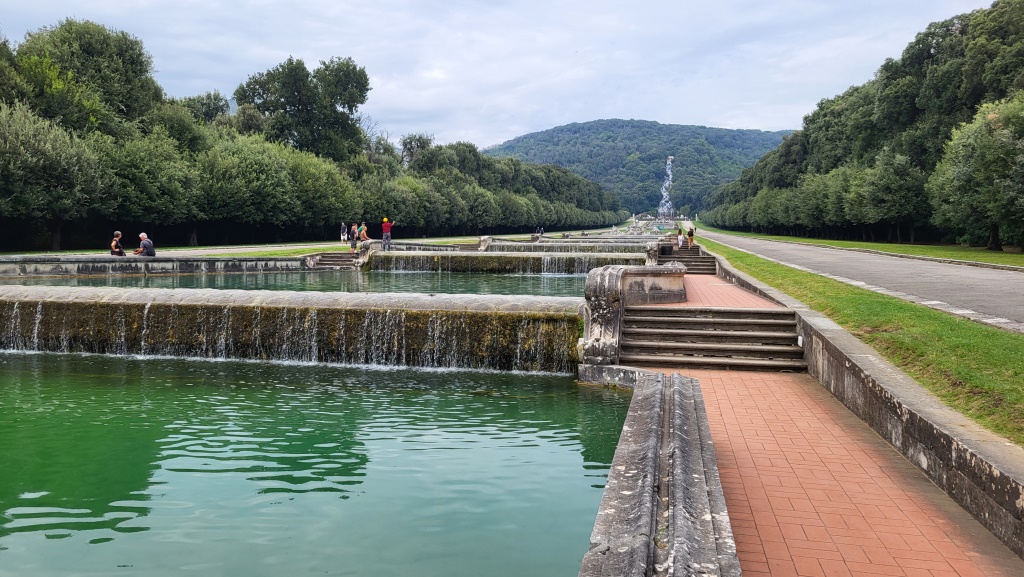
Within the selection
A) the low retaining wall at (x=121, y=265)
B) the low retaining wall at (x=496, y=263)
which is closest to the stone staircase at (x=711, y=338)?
the low retaining wall at (x=496, y=263)

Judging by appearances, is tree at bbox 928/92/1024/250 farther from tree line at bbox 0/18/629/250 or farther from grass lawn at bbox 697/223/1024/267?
tree line at bbox 0/18/629/250

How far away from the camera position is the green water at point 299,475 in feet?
16.4

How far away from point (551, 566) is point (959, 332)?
6.40 meters

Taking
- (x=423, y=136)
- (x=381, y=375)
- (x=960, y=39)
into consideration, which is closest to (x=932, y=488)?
(x=381, y=375)

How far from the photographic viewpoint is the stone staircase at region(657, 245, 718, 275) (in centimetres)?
2662

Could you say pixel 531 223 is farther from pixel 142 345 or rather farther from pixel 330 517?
pixel 330 517

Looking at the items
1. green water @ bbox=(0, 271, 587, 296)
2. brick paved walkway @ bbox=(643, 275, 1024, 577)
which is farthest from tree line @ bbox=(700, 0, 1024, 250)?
brick paved walkway @ bbox=(643, 275, 1024, 577)

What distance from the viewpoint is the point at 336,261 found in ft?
103

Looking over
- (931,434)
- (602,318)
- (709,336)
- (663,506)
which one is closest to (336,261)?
(602,318)

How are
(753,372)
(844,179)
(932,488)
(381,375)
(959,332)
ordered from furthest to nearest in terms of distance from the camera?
1. (844,179)
2. (381,375)
3. (753,372)
4. (959,332)
5. (932,488)

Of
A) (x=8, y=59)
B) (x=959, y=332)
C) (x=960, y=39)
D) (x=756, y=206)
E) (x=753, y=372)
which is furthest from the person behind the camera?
(x=756, y=206)

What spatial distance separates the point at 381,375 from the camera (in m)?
11.3

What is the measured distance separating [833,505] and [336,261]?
2804 cm

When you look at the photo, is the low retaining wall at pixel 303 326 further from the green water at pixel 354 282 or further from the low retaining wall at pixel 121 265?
the low retaining wall at pixel 121 265
